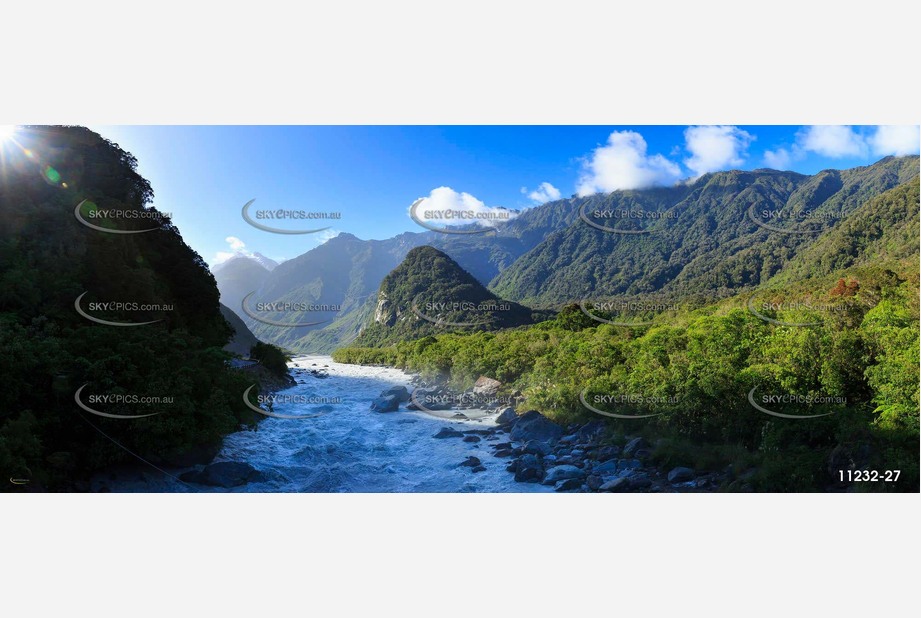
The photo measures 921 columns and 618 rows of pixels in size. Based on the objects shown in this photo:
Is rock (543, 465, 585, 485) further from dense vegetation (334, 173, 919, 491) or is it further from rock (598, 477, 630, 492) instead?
dense vegetation (334, 173, 919, 491)

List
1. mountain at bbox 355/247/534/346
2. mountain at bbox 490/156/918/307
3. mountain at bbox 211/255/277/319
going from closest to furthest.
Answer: mountain at bbox 490/156/918/307 < mountain at bbox 211/255/277/319 < mountain at bbox 355/247/534/346

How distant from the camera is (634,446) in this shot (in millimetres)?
6621

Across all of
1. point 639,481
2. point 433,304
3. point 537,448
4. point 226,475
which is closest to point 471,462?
point 537,448

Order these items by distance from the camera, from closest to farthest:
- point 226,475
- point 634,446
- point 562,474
Result: point 226,475, point 562,474, point 634,446

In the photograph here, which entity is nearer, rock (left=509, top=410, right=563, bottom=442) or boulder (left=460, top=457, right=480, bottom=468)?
boulder (left=460, top=457, right=480, bottom=468)

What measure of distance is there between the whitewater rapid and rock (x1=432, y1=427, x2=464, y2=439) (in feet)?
0.35

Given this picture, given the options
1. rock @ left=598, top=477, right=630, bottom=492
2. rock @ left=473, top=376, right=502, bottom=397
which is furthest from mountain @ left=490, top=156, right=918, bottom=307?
rock @ left=598, top=477, right=630, bottom=492

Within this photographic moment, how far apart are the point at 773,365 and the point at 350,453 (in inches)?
240

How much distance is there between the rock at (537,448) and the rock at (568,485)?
871mm

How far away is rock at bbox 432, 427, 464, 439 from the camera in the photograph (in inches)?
303

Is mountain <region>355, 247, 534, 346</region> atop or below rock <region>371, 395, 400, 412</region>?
atop

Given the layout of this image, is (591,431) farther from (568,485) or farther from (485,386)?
(485,386)

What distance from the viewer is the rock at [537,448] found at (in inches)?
273

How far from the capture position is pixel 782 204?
7516 millimetres
